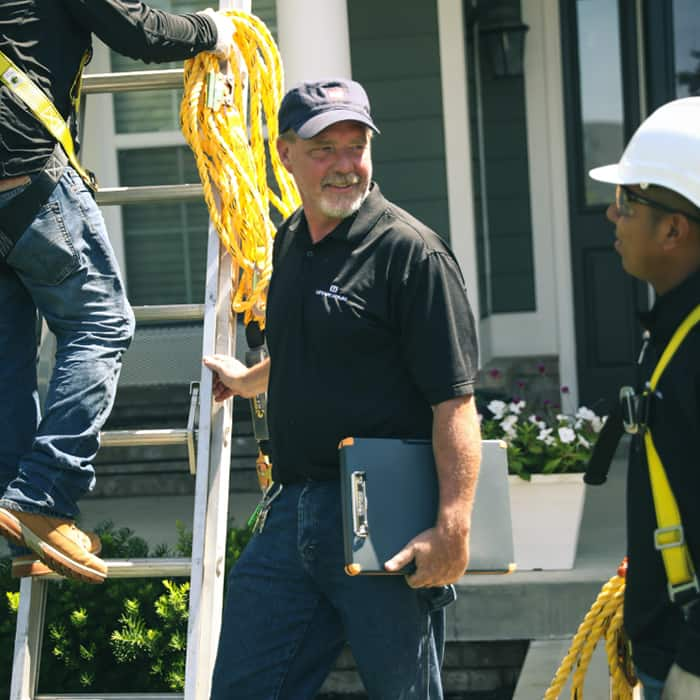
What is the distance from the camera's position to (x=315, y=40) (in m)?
5.98

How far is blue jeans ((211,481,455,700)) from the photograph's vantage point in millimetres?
2674

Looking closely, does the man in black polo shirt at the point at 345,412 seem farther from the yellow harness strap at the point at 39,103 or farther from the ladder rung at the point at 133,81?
the ladder rung at the point at 133,81

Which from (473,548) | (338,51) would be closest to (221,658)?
(473,548)

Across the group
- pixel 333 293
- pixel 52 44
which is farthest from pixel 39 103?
pixel 333 293

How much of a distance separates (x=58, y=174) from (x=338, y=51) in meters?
3.12

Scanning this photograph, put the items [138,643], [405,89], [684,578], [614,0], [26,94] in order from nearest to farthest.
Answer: [684,578]
[26,94]
[138,643]
[405,89]
[614,0]

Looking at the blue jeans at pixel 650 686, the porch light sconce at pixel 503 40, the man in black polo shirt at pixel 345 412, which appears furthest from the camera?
the porch light sconce at pixel 503 40

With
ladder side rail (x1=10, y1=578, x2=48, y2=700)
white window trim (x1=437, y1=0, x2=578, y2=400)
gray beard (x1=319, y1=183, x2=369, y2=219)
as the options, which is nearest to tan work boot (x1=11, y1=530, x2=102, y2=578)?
ladder side rail (x1=10, y1=578, x2=48, y2=700)

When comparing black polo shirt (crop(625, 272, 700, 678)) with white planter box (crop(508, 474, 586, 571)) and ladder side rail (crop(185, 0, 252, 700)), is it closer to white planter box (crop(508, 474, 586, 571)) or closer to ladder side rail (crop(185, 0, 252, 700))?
ladder side rail (crop(185, 0, 252, 700))

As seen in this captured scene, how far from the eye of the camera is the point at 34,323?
330 cm

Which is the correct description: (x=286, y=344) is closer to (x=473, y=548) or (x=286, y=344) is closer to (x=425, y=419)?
(x=425, y=419)

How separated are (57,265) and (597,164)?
534cm

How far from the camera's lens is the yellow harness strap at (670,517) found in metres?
2.04

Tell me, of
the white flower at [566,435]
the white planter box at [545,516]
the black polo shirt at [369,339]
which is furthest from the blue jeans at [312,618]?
the white flower at [566,435]
